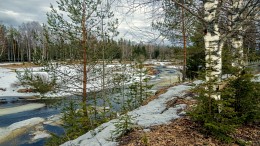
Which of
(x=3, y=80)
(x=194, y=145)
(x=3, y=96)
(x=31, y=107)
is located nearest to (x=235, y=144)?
(x=194, y=145)

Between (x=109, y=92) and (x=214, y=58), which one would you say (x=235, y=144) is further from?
(x=109, y=92)

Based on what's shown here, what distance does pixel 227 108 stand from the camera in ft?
10.2

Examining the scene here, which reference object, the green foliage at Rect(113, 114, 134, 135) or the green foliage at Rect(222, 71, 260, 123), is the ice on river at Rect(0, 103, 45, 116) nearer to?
the green foliage at Rect(113, 114, 134, 135)

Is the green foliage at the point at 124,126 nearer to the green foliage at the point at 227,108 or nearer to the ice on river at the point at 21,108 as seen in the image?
the green foliage at the point at 227,108

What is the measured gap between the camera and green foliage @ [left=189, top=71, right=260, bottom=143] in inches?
125

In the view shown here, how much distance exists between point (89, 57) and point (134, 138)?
5.82m

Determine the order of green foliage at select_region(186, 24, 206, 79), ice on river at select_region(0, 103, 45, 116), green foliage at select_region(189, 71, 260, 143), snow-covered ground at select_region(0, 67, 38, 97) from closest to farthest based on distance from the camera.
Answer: green foliage at select_region(189, 71, 260, 143) → green foliage at select_region(186, 24, 206, 79) → ice on river at select_region(0, 103, 45, 116) → snow-covered ground at select_region(0, 67, 38, 97)

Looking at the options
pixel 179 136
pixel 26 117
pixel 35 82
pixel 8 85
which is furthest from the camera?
pixel 8 85

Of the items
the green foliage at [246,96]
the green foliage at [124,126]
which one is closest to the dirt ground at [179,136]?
the green foliage at [124,126]

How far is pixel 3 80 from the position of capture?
25.9 meters

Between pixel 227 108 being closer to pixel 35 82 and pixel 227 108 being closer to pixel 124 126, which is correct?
pixel 124 126

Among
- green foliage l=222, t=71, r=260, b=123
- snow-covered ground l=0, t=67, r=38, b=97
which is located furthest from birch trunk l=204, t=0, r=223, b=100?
snow-covered ground l=0, t=67, r=38, b=97

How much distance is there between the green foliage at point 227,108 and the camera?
3.19m

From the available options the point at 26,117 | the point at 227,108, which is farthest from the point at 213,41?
the point at 26,117
